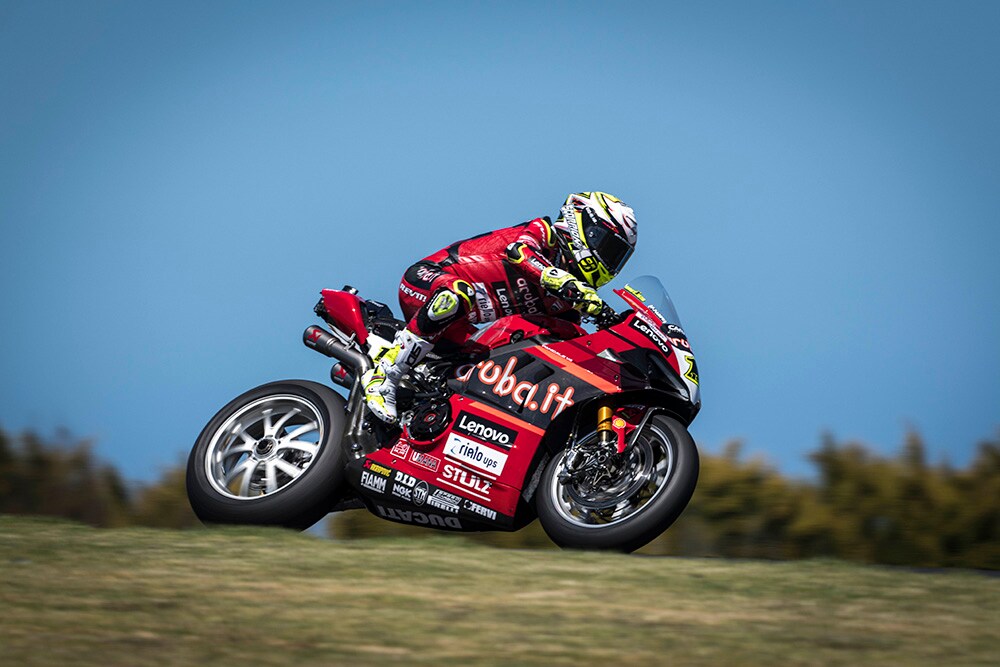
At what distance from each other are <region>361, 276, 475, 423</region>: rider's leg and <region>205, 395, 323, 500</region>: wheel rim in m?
0.44

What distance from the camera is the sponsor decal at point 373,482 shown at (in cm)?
762

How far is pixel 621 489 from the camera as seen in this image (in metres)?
6.98

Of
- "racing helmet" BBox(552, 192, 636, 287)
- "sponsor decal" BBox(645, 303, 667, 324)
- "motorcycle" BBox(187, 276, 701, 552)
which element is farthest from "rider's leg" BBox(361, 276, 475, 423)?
"sponsor decal" BBox(645, 303, 667, 324)

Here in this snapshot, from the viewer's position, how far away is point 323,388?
26.3 ft

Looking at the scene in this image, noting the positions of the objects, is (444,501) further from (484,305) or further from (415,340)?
(484,305)

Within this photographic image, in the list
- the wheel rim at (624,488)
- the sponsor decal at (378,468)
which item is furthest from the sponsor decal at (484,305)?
the wheel rim at (624,488)

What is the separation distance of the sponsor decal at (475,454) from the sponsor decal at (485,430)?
43 millimetres

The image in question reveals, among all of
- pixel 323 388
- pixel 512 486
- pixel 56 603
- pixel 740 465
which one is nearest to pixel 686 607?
pixel 512 486

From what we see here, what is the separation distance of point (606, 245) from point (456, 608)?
332 cm

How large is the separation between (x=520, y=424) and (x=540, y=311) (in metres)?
1.08

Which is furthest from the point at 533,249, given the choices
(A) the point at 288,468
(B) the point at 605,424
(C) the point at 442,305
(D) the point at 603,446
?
(A) the point at 288,468

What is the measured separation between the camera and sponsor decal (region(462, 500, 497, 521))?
7328 millimetres

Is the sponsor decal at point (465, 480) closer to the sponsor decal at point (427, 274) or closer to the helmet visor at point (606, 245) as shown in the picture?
the sponsor decal at point (427, 274)

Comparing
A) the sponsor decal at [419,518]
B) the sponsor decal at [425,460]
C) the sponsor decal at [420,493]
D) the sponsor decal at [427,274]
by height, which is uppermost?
the sponsor decal at [427,274]
